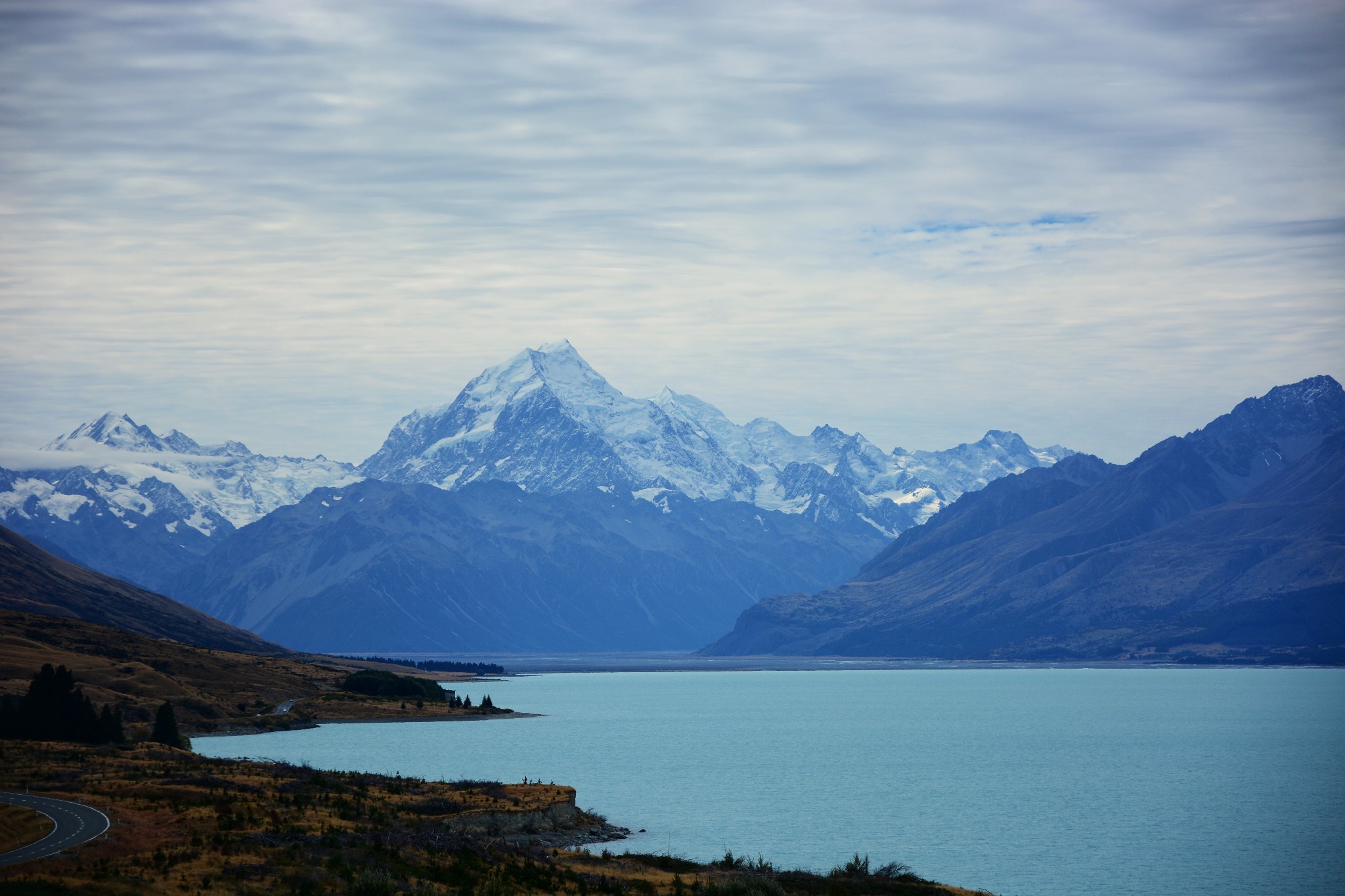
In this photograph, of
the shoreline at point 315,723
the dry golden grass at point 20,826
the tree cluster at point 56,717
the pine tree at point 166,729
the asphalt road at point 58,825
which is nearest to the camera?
the asphalt road at point 58,825

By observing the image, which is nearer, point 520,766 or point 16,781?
point 16,781

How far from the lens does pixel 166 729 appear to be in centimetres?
11606

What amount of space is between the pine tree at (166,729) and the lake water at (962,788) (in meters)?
12.5

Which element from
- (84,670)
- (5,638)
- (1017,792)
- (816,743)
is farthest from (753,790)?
(5,638)

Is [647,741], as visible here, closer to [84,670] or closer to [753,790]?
[753,790]

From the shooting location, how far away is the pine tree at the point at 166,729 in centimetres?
11588

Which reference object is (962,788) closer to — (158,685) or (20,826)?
(20,826)

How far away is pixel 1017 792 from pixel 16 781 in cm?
7429

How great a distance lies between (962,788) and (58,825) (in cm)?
7673

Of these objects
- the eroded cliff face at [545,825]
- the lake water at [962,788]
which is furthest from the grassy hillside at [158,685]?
the eroded cliff face at [545,825]

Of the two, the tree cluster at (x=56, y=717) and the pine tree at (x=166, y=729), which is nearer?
the tree cluster at (x=56, y=717)

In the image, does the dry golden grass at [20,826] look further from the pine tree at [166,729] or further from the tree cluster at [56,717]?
the pine tree at [166,729]

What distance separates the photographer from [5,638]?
17550 cm

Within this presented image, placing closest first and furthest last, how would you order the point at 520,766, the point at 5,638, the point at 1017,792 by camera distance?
the point at 1017,792, the point at 520,766, the point at 5,638
